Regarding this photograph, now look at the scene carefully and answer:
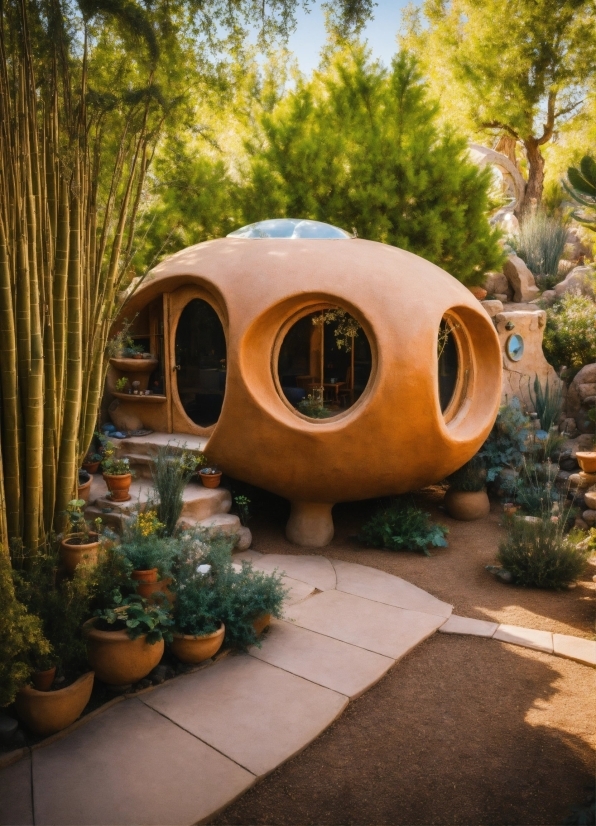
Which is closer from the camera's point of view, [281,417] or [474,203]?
[281,417]

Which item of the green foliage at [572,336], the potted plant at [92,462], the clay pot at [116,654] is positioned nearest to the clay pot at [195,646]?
the clay pot at [116,654]

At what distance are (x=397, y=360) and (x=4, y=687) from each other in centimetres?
442

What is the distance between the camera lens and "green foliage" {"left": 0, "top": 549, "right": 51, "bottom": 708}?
3398 millimetres

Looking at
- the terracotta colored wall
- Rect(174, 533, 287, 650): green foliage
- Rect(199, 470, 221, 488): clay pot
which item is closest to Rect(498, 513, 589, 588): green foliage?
the terracotta colored wall

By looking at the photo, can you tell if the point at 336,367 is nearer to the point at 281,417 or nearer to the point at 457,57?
the point at 281,417

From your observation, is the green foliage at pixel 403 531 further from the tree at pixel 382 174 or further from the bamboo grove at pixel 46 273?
the tree at pixel 382 174

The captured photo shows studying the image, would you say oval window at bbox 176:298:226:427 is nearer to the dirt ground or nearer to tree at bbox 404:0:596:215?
the dirt ground

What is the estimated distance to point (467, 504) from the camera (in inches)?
319

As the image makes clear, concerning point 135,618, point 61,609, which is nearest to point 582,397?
point 135,618

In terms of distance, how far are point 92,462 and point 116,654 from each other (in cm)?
360

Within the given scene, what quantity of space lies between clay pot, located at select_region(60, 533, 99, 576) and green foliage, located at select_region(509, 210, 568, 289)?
40.9 ft

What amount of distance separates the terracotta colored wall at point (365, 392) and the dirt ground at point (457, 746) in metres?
1.76

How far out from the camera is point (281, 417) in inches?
264

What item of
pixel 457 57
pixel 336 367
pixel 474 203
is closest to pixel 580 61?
pixel 457 57
